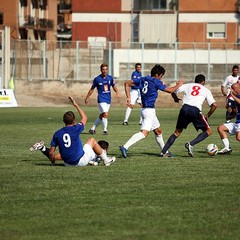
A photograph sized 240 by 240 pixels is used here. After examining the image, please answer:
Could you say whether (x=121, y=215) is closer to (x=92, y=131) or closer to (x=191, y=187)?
(x=191, y=187)

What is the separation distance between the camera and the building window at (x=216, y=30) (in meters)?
76.4

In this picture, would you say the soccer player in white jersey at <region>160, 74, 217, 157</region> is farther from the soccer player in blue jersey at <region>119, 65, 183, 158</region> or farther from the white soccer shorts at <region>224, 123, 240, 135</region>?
the white soccer shorts at <region>224, 123, 240, 135</region>

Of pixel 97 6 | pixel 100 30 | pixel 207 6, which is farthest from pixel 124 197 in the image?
pixel 97 6

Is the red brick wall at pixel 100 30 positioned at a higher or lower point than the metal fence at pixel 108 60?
higher

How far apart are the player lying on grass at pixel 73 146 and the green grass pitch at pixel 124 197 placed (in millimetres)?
197

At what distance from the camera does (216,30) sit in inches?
3017

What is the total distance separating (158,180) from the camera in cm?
1533

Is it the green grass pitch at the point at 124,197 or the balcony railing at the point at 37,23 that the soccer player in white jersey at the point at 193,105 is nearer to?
the green grass pitch at the point at 124,197

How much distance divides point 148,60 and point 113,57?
3.21 meters

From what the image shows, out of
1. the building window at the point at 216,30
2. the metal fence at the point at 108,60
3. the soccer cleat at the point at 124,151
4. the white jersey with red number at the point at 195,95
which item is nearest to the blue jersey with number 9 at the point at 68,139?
the soccer cleat at the point at 124,151

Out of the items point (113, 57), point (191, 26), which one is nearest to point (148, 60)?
point (113, 57)

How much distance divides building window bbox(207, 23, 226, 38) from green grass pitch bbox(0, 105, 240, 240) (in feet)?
184

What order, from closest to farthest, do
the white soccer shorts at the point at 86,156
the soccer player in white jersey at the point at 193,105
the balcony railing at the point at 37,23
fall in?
the white soccer shorts at the point at 86,156 < the soccer player in white jersey at the point at 193,105 < the balcony railing at the point at 37,23

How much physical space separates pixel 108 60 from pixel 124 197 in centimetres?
4310
